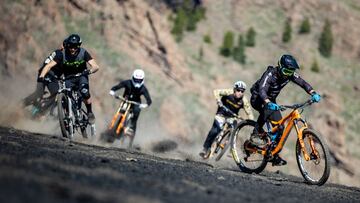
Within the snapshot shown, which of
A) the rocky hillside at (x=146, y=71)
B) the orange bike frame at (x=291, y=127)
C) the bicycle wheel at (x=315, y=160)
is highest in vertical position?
the rocky hillside at (x=146, y=71)

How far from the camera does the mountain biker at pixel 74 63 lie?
39.5 feet

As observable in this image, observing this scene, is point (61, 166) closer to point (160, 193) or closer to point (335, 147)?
point (160, 193)

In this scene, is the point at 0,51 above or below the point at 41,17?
below

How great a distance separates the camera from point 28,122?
14812 mm

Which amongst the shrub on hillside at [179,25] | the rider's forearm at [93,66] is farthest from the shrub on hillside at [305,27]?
the rider's forearm at [93,66]

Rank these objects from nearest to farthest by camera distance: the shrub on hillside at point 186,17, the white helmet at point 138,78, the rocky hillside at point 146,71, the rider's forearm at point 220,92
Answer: the rider's forearm at point 220,92 → the white helmet at point 138,78 → the rocky hillside at point 146,71 → the shrub on hillside at point 186,17

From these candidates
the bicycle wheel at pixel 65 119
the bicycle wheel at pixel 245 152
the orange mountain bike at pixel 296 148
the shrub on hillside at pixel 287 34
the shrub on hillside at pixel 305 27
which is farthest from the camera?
the shrub on hillside at pixel 305 27

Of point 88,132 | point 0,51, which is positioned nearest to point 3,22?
point 0,51

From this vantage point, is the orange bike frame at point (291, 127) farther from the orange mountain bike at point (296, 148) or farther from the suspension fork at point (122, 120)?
the suspension fork at point (122, 120)

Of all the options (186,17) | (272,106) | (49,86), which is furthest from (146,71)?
(186,17)

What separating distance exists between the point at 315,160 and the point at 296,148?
2.40 feet

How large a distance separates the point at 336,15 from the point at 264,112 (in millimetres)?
75912

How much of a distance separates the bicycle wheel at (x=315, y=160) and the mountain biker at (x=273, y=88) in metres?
0.43

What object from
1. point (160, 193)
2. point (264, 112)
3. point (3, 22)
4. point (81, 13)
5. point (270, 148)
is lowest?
point (160, 193)
